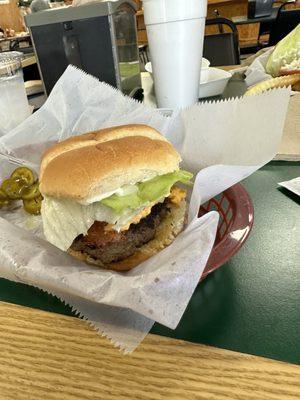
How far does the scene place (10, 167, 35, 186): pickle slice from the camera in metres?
0.96

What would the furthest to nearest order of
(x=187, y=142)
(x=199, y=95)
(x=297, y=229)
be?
(x=199, y=95) < (x=187, y=142) < (x=297, y=229)

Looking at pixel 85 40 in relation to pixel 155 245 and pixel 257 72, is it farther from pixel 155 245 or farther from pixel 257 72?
pixel 155 245

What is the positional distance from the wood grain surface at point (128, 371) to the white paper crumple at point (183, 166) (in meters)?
0.03

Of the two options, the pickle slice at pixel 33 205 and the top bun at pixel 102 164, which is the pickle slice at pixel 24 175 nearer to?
the pickle slice at pixel 33 205

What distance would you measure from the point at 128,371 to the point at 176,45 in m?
1.05

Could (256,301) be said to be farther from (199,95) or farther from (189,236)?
(199,95)

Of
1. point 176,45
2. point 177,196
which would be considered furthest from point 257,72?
point 177,196

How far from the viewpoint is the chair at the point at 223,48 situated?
2.42 m

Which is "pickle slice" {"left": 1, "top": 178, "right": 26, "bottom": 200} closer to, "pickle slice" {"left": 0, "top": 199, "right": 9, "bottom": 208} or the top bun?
"pickle slice" {"left": 0, "top": 199, "right": 9, "bottom": 208}

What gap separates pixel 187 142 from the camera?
2.97ft

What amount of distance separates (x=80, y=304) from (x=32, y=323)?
89mm

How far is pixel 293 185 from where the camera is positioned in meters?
0.81

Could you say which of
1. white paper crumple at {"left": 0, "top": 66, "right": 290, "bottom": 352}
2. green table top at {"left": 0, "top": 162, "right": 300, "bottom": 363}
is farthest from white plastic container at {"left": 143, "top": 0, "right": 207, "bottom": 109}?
green table top at {"left": 0, "top": 162, "right": 300, "bottom": 363}

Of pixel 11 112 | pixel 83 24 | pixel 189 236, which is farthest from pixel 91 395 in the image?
pixel 83 24
